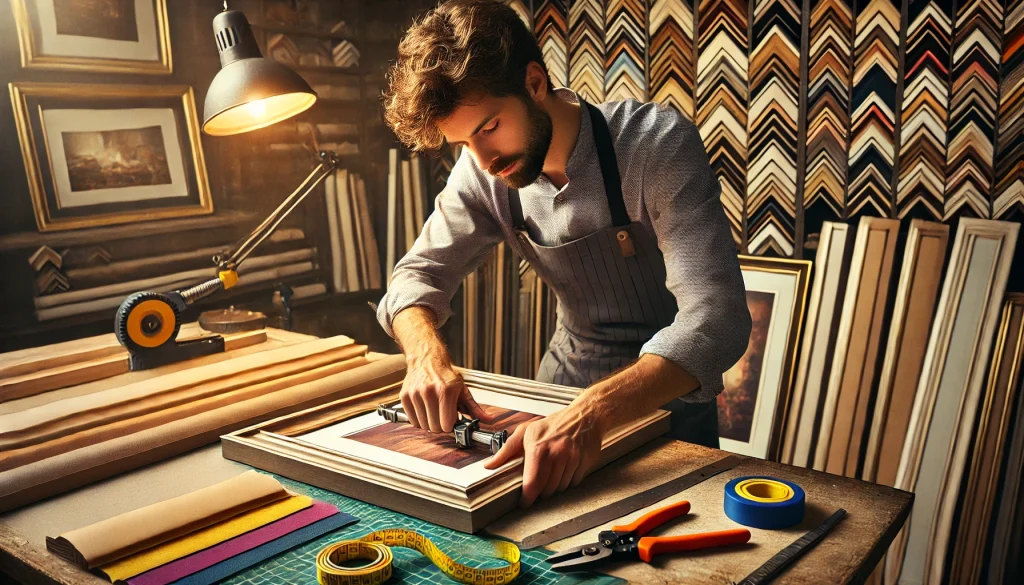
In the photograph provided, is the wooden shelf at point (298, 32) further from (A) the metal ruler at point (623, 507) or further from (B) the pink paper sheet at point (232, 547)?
(A) the metal ruler at point (623, 507)

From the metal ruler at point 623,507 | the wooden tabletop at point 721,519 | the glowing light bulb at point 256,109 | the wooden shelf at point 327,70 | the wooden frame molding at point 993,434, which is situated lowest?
the wooden frame molding at point 993,434

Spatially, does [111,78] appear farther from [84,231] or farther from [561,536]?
[561,536]

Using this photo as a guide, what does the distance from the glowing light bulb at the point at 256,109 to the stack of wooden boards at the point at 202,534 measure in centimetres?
132

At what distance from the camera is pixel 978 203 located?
280cm

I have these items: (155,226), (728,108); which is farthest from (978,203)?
(155,226)

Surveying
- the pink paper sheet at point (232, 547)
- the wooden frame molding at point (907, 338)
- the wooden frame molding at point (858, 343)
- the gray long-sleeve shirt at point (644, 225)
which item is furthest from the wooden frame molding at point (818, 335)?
the pink paper sheet at point (232, 547)

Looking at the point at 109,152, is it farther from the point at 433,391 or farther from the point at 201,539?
the point at 201,539

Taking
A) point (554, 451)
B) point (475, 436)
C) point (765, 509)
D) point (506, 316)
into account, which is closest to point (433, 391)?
point (475, 436)

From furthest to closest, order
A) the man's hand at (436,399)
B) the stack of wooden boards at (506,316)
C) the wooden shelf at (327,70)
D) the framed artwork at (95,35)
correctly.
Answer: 1. the stack of wooden boards at (506,316)
2. the wooden shelf at (327,70)
3. the framed artwork at (95,35)
4. the man's hand at (436,399)

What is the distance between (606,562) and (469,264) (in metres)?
1.21

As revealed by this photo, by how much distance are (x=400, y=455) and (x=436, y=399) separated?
0.49ft

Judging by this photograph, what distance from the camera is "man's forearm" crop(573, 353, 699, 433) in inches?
60.1

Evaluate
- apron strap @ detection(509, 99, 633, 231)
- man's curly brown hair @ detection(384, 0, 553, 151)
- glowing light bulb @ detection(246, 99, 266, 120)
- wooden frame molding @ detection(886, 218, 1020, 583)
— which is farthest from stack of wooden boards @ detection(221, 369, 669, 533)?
wooden frame molding @ detection(886, 218, 1020, 583)

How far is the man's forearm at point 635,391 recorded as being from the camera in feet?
5.01
